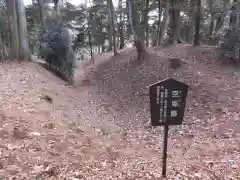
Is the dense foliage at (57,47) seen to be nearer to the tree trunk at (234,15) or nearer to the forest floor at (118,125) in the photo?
the forest floor at (118,125)

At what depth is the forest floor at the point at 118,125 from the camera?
552cm

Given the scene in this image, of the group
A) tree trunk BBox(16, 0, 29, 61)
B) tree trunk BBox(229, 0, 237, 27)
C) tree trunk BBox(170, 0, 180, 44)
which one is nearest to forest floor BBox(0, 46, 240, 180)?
tree trunk BBox(16, 0, 29, 61)

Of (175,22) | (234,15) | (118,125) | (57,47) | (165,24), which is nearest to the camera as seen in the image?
(118,125)

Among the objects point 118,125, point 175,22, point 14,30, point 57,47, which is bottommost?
point 118,125

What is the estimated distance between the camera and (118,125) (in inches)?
381

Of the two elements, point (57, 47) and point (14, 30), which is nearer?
point (14, 30)

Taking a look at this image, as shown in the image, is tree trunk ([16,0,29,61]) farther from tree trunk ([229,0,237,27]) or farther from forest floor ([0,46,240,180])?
tree trunk ([229,0,237,27])

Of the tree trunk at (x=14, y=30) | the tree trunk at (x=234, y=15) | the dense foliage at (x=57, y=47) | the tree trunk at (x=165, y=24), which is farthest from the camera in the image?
the tree trunk at (x=165, y=24)

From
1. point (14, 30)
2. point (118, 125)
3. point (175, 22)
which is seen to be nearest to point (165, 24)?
point (175, 22)

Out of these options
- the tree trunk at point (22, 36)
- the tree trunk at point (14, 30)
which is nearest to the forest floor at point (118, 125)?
the tree trunk at point (22, 36)

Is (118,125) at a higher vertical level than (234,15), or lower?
lower

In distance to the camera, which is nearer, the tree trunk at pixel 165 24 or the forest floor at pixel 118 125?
the forest floor at pixel 118 125

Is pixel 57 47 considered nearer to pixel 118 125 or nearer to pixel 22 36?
pixel 22 36

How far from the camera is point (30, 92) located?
9781 mm
